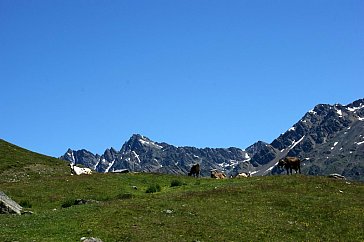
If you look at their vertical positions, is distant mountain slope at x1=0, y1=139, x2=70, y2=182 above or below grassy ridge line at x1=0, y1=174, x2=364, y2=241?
above

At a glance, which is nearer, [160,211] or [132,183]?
[160,211]

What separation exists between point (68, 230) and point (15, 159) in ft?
148

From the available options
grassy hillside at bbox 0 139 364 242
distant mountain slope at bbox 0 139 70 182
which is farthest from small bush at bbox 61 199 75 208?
distant mountain slope at bbox 0 139 70 182

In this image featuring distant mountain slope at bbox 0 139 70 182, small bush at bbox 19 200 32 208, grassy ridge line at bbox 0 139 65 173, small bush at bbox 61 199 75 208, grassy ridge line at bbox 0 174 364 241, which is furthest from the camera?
grassy ridge line at bbox 0 139 65 173

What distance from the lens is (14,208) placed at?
3766 cm

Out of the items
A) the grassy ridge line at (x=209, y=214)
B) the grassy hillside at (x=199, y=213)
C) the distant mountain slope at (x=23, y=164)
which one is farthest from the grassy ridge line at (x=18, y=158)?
the grassy ridge line at (x=209, y=214)

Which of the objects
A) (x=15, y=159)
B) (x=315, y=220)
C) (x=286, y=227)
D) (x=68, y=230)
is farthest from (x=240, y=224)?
(x=15, y=159)

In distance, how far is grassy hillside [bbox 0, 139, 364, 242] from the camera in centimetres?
2959

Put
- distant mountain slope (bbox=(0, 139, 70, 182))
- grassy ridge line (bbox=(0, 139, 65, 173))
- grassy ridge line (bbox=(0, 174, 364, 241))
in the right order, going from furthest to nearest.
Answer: grassy ridge line (bbox=(0, 139, 65, 173)) → distant mountain slope (bbox=(0, 139, 70, 182)) → grassy ridge line (bbox=(0, 174, 364, 241))

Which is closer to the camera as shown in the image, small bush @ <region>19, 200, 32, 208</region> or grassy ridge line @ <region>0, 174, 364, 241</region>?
grassy ridge line @ <region>0, 174, 364, 241</region>

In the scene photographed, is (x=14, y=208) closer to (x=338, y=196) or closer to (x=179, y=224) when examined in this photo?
(x=179, y=224)

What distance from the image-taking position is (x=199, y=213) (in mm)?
34812

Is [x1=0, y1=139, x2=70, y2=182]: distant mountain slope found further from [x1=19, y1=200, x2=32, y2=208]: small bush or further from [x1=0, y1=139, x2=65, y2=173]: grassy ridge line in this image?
[x1=19, y1=200, x2=32, y2=208]: small bush

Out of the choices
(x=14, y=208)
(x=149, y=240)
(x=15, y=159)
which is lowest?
(x=149, y=240)
